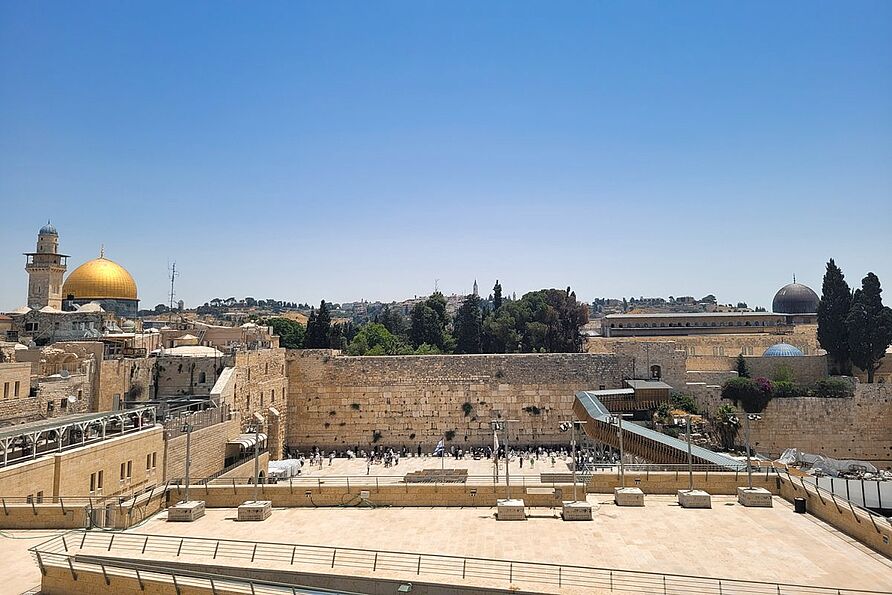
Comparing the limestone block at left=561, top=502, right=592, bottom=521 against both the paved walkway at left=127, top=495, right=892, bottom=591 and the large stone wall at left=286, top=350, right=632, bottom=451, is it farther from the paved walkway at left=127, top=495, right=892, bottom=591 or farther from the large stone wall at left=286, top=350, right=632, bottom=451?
the large stone wall at left=286, top=350, right=632, bottom=451

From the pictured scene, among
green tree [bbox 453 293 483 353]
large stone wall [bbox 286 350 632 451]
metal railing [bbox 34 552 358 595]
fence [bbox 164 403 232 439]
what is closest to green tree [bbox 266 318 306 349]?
green tree [bbox 453 293 483 353]

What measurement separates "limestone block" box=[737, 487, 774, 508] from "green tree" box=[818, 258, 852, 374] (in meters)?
22.9

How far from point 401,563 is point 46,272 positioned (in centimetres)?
3471

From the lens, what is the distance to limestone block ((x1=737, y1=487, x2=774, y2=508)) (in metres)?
12.8

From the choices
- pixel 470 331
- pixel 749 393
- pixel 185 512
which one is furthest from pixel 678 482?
pixel 470 331

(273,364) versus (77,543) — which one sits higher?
(273,364)

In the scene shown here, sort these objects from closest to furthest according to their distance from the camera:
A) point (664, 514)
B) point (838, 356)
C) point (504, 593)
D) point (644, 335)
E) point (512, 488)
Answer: point (504, 593)
point (664, 514)
point (512, 488)
point (838, 356)
point (644, 335)

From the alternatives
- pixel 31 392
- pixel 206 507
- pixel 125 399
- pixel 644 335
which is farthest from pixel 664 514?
pixel 644 335

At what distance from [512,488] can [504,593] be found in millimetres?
5181

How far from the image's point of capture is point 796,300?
48688 mm

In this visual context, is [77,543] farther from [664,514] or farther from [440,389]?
[440,389]

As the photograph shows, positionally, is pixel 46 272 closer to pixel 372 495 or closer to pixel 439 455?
pixel 439 455

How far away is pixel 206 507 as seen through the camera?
44.4 ft

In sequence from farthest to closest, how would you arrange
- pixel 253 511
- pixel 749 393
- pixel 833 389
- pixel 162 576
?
pixel 833 389
pixel 749 393
pixel 253 511
pixel 162 576
